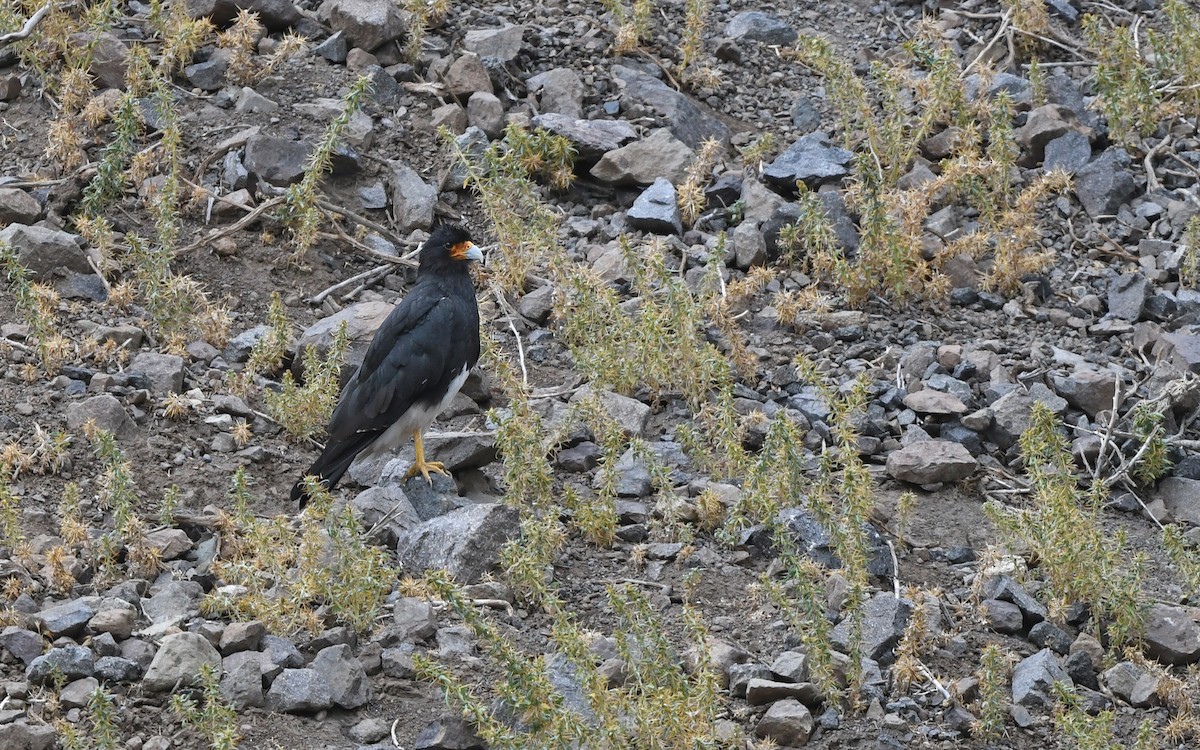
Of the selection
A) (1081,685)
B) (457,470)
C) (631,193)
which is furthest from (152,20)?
(1081,685)

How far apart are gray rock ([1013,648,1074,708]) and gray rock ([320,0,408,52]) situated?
5.94m

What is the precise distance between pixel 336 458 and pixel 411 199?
2448mm

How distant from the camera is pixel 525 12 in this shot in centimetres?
1020

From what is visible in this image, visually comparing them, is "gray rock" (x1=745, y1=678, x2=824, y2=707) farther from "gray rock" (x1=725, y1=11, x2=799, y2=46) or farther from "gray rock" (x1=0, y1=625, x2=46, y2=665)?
"gray rock" (x1=725, y1=11, x2=799, y2=46)

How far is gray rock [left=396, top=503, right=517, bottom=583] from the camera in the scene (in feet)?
19.5

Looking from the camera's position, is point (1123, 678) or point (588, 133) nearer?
point (1123, 678)

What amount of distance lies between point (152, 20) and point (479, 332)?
11.6ft

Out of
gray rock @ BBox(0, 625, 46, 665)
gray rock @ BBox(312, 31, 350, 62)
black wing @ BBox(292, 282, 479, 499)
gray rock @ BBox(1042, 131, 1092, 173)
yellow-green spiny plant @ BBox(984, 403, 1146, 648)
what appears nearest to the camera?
gray rock @ BBox(0, 625, 46, 665)

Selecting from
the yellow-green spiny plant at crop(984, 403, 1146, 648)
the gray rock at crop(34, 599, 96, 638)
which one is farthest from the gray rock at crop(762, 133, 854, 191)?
the gray rock at crop(34, 599, 96, 638)

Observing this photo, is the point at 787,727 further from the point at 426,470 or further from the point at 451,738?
the point at 426,470

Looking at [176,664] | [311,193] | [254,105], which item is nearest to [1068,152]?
[311,193]

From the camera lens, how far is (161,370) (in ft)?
23.4

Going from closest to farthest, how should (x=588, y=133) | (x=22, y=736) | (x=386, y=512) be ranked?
1. (x=22, y=736)
2. (x=386, y=512)
3. (x=588, y=133)

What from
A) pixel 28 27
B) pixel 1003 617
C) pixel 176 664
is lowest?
pixel 1003 617
